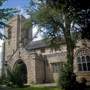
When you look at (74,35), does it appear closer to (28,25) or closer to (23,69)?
(28,25)

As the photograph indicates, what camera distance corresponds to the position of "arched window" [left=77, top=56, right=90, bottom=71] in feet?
113

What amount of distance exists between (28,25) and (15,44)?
21.7 m

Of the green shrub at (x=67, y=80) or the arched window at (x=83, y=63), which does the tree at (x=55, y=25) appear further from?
the arched window at (x=83, y=63)

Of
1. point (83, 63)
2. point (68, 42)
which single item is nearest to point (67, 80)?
point (68, 42)

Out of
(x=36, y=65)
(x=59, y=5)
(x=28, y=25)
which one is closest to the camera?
(x=59, y=5)

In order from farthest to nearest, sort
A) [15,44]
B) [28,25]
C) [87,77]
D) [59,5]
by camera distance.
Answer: [15,44], [87,77], [28,25], [59,5]

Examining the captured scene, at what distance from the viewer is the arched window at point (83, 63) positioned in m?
34.3

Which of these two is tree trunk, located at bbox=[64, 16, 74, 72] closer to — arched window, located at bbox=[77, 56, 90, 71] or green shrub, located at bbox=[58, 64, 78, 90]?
green shrub, located at bbox=[58, 64, 78, 90]

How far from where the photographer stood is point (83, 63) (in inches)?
1362

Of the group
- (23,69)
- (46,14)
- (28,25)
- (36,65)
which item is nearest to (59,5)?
(46,14)

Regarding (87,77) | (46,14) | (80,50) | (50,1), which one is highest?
(46,14)

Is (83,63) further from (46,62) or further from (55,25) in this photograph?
(55,25)

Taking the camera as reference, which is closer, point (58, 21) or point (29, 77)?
point (58, 21)

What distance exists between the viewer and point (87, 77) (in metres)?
34.0
